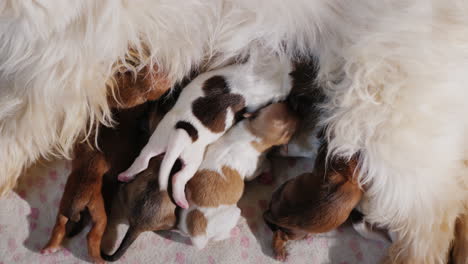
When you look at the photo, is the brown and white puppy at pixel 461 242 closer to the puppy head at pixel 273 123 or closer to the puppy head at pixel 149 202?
the puppy head at pixel 273 123

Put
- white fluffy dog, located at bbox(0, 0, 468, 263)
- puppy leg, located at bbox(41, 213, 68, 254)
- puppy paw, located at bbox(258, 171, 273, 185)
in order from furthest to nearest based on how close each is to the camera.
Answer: puppy paw, located at bbox(258, 171, 273, 185) → puppy leg, located at bbox(41, 213, 68, 254) → white fluffy dog, located at bbox(0, 0, 468, 263)

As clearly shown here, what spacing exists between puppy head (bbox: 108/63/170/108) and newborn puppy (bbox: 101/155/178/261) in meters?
0.17

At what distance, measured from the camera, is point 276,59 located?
1.28 metres

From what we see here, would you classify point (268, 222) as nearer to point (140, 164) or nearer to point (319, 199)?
point (319, 199)

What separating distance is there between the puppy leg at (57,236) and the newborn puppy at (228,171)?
0.97 feet

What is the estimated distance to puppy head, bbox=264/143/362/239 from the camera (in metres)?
1.15

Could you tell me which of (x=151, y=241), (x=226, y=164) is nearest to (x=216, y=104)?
(x=226, y=164)

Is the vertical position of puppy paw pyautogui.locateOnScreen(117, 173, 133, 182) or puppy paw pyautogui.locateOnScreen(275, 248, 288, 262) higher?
puppy paw pyautogui.locateOnScreen(117, 173, 133, 182)

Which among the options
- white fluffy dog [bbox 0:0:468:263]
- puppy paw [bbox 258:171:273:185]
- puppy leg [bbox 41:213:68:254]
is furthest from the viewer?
puppy paw [bbox 258:171:273:185]

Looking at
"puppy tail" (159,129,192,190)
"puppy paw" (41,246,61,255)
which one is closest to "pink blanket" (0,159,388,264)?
"puppy paw" (41,246,61,255)

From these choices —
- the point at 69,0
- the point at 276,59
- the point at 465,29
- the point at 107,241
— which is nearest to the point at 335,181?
the point at 276,59

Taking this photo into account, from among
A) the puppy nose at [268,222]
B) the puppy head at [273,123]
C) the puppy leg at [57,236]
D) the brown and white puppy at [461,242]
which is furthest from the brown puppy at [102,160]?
the brown and white puppy at [461,242]

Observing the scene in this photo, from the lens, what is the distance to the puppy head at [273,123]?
123cm

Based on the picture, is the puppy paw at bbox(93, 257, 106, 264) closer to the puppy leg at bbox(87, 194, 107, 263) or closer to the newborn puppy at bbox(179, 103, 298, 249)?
the puppy leg at bbox(87, 194, 107, 263)
